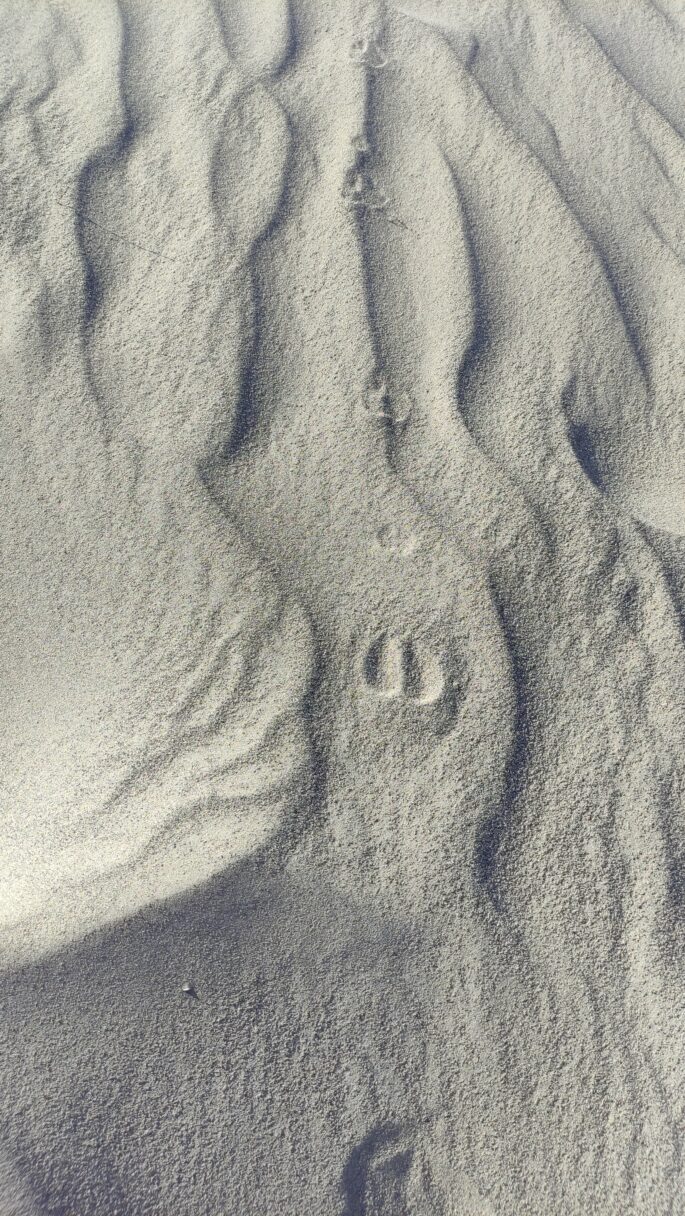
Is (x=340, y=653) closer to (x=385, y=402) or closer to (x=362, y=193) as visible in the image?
(x=385, y=402)

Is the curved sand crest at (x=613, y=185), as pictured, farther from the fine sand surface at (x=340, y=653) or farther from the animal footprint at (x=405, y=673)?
the animal footprint at (x=405, y=673)

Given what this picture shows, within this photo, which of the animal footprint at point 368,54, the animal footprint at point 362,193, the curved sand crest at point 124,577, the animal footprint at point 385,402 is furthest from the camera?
the animal footprint at point 368,54

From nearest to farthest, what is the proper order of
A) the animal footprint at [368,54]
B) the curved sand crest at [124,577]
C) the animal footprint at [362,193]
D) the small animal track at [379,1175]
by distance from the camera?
the small animal track at [379,1175] < the curved sand crest at [124,577] < the animal footprint at [362,193] < the animal footprint at [368,54]

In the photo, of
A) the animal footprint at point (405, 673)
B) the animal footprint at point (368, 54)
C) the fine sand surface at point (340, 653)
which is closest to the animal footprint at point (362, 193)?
the fine sand surface at point (340, 653)

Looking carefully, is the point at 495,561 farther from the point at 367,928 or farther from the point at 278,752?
the point at 367,928

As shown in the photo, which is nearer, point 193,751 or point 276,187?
point 193,751

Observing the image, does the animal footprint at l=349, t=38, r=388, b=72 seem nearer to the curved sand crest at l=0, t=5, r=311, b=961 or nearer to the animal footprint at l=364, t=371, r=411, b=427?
the curved sand crest at l=0, t=5, r=311, b=961

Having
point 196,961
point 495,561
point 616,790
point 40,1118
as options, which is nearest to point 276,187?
point 495,561
